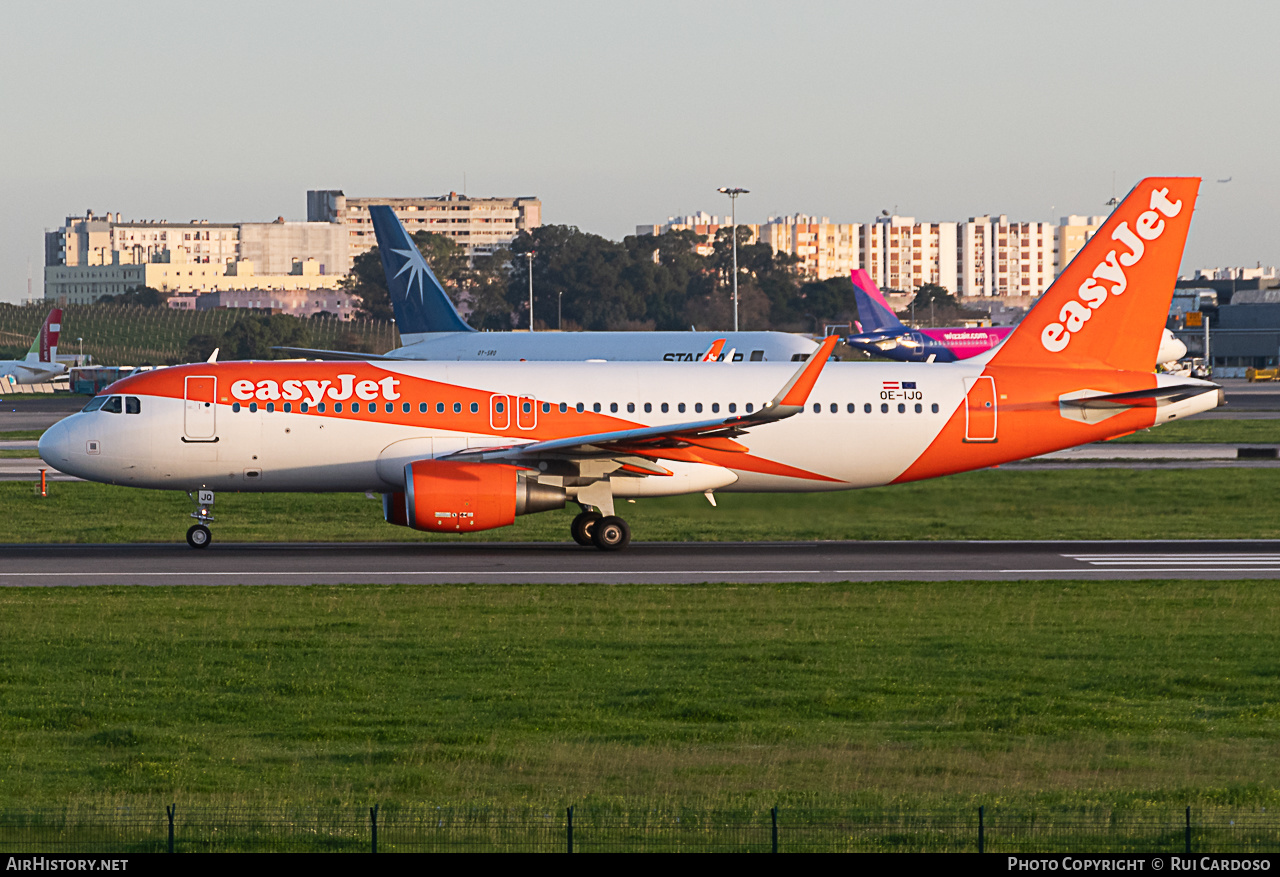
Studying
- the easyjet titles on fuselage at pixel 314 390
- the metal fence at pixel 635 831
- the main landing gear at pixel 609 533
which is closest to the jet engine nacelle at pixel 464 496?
the main landing gear at pixel 609 533

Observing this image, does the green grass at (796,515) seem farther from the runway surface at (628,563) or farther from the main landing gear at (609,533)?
the runway surface at (628,563)

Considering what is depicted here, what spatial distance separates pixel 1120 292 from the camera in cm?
3469

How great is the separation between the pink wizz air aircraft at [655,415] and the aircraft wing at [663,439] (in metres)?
0.06

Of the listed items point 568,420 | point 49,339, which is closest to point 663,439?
point 568,420

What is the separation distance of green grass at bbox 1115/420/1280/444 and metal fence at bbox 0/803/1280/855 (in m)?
56.3

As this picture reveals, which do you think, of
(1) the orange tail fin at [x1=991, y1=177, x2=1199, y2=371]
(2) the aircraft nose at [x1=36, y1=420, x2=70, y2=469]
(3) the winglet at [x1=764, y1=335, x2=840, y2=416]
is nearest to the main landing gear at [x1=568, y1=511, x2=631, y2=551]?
(3) the winglet at [x1=764, y1=335, x2=840, y2=416]

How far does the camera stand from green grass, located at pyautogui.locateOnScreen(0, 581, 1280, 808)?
14.1 m

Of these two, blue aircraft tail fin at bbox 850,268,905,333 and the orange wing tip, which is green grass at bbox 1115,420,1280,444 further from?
blue aircraft tail fin at bbox 850,268,905,333

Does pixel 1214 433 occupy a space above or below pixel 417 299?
below

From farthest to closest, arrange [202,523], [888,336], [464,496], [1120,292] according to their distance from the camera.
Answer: [888,336]
[1120,292]
[202,523]
[464,496]

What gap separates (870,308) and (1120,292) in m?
103

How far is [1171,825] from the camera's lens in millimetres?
12234

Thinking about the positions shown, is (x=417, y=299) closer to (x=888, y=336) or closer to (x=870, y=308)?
(x=888, y=336)

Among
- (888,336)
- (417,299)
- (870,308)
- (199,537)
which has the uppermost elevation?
(870,308)
